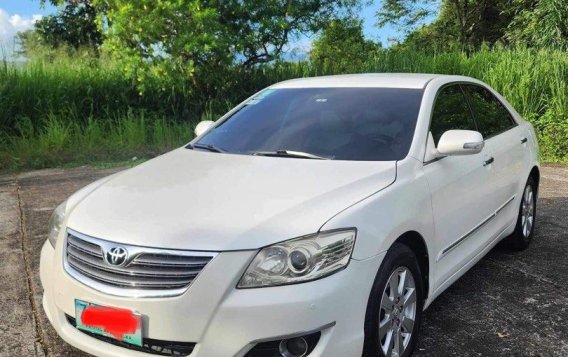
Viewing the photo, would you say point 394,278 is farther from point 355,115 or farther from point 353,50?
point 353,50

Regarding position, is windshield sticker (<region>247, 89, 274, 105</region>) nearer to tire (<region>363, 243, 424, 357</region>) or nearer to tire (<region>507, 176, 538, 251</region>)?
tire (<region>363, 243, 424, 357</region>)

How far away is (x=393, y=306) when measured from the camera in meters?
2.66

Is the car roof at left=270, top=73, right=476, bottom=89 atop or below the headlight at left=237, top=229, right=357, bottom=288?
atop

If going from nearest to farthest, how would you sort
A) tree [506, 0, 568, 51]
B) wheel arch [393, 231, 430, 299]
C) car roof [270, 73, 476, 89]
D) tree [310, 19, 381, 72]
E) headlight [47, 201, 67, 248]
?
wheel arch [393, 231, 430, 299], headlight [47, 201, 67, 248], car roof [270, 73, 476, 89], tree [506, 0, 568, 51], tree [310, 19, 381, 72]

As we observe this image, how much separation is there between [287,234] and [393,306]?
73 centimetres

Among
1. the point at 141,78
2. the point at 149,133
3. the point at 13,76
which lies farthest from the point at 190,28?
the point at 13,76

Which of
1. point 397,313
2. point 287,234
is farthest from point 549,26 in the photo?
point 287,234

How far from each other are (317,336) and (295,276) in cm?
26

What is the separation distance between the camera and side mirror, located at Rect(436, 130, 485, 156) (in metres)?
3.13

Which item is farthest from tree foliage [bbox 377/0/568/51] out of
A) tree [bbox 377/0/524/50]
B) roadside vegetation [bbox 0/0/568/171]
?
roadside vegetation [bbox 0/0/568/171]

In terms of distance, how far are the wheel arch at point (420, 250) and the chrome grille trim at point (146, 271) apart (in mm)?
1064

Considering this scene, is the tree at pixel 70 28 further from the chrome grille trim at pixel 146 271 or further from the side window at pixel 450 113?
the chrome grille trim at pixel 146 271

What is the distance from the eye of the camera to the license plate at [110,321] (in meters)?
2.28

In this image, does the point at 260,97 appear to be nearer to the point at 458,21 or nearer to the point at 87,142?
the point at 87,142
